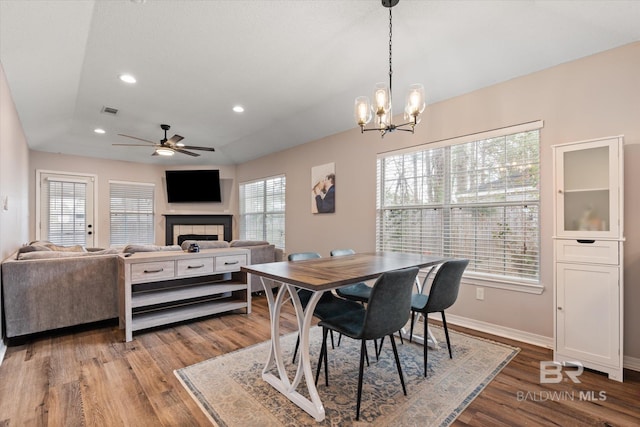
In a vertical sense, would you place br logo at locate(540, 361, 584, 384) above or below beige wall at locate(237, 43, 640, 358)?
below

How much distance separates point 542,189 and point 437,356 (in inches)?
71.9

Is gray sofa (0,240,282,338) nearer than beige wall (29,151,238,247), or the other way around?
gray sofa (0,240,282,338)

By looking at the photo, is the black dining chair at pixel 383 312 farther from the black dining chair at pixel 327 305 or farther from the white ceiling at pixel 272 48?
the white ceiling at pixel 272 48

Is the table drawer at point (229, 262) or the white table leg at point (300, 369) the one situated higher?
the table drawer at point (229, 262)

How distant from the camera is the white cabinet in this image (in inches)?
88.9

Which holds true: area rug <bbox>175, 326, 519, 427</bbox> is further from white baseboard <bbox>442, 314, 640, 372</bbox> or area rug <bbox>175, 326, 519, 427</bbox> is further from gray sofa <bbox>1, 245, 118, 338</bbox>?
gray sofa <bbox>1, 245, 118, 338</bbox>

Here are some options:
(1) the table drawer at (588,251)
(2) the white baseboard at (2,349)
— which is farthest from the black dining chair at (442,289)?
(2) the white baseboard at (2,349)

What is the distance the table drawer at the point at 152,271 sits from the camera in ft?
10.2

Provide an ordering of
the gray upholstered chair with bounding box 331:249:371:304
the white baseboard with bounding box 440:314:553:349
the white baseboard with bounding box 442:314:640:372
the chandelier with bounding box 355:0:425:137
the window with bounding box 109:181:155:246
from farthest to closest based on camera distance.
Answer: the window with bounding box 109:181:155:246, the white baseboard with bounding box 440:314:553:349, the gray upholstered chair with bounding box 331:249:371:304, the white baseboard with bounding box 442:314:640:372, the chandelier with bounding box 355:0:425:137

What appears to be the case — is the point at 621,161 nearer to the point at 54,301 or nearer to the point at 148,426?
the point at 148,426

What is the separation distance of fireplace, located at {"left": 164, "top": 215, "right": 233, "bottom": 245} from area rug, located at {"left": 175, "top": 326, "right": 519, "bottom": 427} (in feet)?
16.6

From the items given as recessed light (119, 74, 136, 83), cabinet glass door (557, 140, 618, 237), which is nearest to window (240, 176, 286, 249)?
recessed light (119, 74, 136, 83)

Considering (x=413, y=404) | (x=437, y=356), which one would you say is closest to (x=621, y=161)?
(x=437, y=356)

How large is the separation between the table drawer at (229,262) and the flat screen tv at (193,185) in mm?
3969
